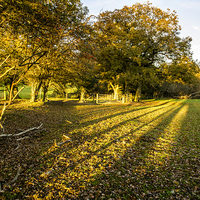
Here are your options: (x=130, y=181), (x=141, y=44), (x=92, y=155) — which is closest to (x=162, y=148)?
(x=130, y=181)

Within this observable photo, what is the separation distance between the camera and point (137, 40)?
23188mm

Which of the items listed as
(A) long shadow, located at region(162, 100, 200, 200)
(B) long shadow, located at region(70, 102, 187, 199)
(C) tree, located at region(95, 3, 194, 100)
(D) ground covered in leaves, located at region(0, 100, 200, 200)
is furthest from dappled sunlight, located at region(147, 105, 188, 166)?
(C) tree, located at region(95, 3, 194, 100)

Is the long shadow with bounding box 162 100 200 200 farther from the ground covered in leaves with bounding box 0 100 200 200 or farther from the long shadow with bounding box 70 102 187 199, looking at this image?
the long shadow with bounding box 70 102 187 199

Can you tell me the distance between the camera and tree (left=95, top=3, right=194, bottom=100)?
22609 millimetres

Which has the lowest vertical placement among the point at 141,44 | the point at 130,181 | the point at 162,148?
the point at 130,181

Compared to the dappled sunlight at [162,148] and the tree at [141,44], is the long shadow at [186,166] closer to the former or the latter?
the dappled sunlight at [162,148]

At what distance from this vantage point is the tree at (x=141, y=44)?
2261 cm

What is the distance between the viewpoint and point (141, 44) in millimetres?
23906

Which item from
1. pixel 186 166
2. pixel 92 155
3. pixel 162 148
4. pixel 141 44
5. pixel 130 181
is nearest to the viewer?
pixel 130 181

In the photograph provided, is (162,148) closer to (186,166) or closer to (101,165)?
(186,166)

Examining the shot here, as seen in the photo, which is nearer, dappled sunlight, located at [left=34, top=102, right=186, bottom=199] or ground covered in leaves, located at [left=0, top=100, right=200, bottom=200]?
ground covered in leaves, located at [left=0, top=100, right=200, bottom=200]

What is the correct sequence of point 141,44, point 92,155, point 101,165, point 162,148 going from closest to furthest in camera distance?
point 101,165 → point 92,155 → point 162,148 → point 141,44

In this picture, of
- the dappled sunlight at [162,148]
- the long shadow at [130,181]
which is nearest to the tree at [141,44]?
the dappled sunlight at [162,148]

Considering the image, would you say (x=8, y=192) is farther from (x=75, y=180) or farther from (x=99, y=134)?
(x=99, y=134)
